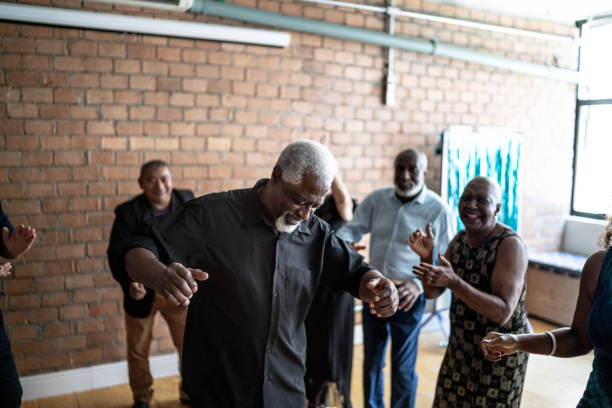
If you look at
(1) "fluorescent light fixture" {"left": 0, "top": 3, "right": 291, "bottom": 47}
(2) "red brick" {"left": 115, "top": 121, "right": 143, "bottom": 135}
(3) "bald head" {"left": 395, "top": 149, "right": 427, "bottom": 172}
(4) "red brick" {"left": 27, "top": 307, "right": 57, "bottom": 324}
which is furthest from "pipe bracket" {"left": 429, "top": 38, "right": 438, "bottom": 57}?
(4) "red brick" {"left": 27, "top": 307, "right": 57, "bottom": 324}

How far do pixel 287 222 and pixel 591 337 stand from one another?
43.0 inches

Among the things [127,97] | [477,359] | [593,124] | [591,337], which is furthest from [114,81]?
[593,124]

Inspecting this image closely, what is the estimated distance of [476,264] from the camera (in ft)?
8.18

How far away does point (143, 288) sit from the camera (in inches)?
132

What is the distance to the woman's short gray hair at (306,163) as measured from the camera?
5.78 feet

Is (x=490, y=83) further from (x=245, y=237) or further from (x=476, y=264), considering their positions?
(x=245, y=237)

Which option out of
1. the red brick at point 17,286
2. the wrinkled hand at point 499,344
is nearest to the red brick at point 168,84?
the red brick at point 17,286

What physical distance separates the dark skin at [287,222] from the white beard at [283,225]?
13 millimetres

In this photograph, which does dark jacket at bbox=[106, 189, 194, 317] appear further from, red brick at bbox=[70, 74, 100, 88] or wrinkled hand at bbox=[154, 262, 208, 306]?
wrinkled hand at bbox=[154, 262, 208, 306]

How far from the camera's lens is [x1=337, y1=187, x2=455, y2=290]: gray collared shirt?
3465 millimetres

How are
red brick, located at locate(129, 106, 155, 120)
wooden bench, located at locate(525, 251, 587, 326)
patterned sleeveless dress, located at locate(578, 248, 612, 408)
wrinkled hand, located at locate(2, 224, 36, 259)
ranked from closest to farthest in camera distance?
patterned sleeveless dress, located at locate(578, 248, 612, 408) < wrinkled hand, located at locate(2, 224, 36, 259) < red brick, located at locate(129, 106, 155, 120) < wooden bench, located at locate(525, 251, 587, 326)

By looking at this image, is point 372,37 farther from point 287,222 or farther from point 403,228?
point 287,222

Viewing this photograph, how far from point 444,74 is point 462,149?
0.78 meters

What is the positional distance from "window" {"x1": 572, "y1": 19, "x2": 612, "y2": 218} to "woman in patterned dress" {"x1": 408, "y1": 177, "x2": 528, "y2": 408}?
13.3 feet
